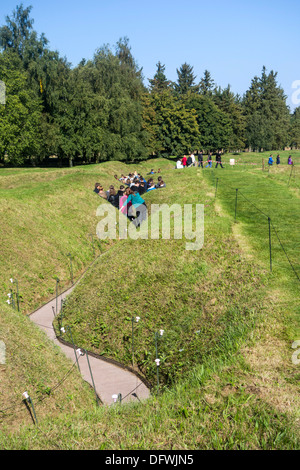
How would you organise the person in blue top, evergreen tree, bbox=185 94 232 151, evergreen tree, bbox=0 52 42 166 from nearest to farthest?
the person in blue top, evergreen tree, bbox=0 52 42 166, evergreen tree, bbox=185 94 232 151

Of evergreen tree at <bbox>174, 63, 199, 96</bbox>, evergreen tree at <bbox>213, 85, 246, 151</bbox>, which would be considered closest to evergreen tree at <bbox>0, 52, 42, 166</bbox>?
evergreen tree at <bbox>213, 85, 246, 151</bbox>

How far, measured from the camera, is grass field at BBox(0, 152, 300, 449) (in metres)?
6.91

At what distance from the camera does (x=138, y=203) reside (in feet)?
72.3

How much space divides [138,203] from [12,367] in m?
13.5

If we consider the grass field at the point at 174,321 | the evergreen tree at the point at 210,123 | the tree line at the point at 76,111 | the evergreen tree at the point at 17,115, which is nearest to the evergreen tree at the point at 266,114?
the evergreen tree at the point at 210,123

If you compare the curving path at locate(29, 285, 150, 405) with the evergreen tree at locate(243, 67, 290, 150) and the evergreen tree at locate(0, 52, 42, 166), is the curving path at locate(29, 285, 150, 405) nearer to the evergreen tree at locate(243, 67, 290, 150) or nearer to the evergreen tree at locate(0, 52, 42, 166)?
the evergreen tree at locate(0, 52, 42, 166)

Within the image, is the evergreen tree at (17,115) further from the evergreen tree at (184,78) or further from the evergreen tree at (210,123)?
the evergreen tree at (184,78)

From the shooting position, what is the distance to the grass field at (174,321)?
6.91m

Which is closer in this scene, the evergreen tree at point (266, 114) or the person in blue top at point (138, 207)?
the person in blue top at point (138, 207)

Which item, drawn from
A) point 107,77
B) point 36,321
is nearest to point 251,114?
point 107,77

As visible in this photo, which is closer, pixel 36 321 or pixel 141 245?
pixel 36 321

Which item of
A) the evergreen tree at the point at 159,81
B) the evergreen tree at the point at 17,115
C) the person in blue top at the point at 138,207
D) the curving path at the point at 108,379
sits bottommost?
the curving path at the point at 108,379
